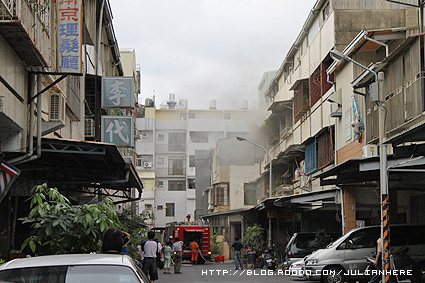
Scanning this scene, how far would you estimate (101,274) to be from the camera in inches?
253

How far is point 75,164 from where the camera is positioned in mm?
18781

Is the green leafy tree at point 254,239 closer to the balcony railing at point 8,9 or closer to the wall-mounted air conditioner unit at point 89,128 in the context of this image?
the wall-mounted air conditioner unit at point 89,128

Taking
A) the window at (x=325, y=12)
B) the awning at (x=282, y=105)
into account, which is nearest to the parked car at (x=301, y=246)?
the window at (x=325, y=12)

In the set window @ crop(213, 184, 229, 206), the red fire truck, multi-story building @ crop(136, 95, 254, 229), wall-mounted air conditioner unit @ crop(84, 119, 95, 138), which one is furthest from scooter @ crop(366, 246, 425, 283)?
multi-story building @ crop(136, 95, 254, 229)

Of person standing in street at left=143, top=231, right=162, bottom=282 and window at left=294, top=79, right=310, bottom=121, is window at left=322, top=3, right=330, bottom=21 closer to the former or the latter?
window at left=294, top=79, right=310, bottom=121

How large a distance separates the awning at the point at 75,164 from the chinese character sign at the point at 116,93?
2972 millimetres

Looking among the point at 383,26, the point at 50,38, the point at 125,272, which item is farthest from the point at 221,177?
the point at 125,272

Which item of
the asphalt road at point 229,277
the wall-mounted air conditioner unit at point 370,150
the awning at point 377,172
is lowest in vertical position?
the asphalt road at point 229,277

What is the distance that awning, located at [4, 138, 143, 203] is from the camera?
50.3ft

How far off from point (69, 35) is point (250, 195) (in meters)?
45.1

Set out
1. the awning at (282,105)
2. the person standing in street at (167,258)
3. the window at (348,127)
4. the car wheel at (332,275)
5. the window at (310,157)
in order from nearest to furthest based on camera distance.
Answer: the car wheel at (332,275)
the window at (348,127)
the person standing in street at (167,258)
the window at (310,157)
the awning at (282,105)

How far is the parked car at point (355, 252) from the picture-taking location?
19109 millimetres

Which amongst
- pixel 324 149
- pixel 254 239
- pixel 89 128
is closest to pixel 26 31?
pixel 89 128

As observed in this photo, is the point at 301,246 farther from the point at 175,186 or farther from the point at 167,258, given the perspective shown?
the point at 175,186
